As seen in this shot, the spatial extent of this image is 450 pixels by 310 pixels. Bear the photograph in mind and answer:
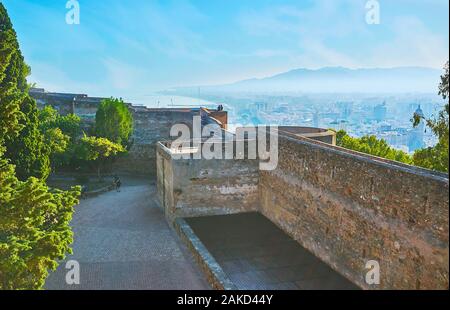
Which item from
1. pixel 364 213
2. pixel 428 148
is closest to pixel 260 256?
pixel 364 213

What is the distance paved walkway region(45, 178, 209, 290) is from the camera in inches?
443

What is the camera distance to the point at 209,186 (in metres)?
15.7

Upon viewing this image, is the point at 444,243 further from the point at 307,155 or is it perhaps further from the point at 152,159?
the point at 152,159

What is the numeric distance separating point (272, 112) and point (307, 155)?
1830 cm

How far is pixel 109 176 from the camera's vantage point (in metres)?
24.2

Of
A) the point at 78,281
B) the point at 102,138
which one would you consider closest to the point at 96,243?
the point at 78,281

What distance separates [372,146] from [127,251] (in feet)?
Answer: 48.6

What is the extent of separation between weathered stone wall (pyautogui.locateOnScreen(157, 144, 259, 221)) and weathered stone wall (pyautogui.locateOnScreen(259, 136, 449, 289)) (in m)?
1.76

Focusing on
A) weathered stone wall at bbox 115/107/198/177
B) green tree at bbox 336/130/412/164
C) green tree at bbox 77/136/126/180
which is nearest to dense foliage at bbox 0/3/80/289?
green tree at bbox 77/136/126/180

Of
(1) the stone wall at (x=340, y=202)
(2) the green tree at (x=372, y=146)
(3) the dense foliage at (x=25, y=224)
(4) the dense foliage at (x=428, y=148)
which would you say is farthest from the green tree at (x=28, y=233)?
(2) the green tree at (x=372, y=146)

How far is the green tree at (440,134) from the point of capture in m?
8.44

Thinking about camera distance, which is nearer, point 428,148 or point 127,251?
point 428,148

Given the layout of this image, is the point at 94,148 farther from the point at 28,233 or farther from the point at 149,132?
the point at 28,233

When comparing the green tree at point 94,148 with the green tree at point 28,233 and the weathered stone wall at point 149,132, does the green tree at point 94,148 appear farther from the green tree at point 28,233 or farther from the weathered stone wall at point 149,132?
the green tree at point 28,233
